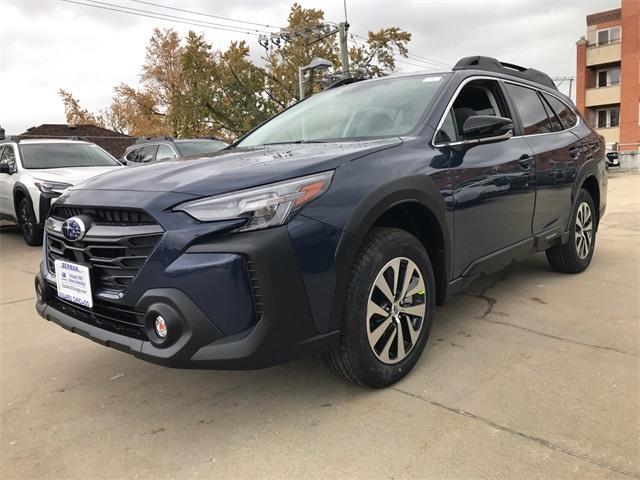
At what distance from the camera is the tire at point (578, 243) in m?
4.66

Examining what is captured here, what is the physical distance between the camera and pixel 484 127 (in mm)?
3107

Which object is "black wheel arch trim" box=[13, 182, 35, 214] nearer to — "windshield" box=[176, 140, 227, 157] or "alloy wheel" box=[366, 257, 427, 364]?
"windshield" box=[176, 140, 227, 157]

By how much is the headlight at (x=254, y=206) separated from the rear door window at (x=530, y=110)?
2.49m

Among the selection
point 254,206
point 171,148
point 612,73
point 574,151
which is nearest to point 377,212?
point 254,206

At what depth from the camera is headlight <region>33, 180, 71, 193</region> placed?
23.9 ft

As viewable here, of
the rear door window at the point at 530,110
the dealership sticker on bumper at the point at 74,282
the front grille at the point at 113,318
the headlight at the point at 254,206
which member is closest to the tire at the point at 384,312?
the headlight at the point at 254,206

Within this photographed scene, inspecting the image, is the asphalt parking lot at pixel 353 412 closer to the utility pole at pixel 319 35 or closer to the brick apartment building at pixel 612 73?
the utility pole at pixel 319 35

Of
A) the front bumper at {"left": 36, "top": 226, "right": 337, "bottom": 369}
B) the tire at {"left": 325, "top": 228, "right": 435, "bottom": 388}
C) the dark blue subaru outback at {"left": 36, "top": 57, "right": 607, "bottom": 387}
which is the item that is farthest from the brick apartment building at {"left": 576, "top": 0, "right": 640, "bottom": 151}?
the front bumper at {"left": 36, "top": 226, "right": 337, "bottom": 369}

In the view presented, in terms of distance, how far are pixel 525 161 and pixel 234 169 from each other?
2.26 meters

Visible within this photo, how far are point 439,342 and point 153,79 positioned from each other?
41888mm

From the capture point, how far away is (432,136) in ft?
9.90

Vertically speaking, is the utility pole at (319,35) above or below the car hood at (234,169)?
above

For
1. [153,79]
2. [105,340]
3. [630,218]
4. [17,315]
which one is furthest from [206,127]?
[105,340]

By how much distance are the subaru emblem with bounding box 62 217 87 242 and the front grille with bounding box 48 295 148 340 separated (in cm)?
31
